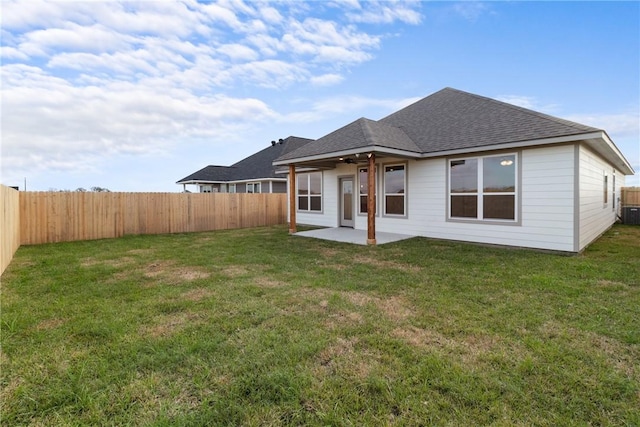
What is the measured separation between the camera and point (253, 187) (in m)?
23.6

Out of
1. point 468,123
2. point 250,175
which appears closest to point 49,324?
point 468,123

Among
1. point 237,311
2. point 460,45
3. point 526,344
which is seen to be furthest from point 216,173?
point 526,344

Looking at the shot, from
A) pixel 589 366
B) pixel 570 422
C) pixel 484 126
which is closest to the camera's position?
pixel 570 422

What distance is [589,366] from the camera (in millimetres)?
2502

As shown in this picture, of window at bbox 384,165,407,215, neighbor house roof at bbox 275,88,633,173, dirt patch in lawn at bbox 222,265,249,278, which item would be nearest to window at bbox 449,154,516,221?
neighbor house roof at bbox 275,88,633,173

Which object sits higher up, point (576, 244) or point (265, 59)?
point (265, 59)

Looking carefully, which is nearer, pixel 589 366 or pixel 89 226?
pixel 589 366

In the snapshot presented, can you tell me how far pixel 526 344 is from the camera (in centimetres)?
288

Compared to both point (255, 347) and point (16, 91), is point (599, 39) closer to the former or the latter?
point (255, 347)

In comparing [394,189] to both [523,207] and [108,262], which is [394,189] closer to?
[523,207]

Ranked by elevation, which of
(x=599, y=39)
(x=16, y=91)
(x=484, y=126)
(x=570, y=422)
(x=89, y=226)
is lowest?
(x=570, y=422)

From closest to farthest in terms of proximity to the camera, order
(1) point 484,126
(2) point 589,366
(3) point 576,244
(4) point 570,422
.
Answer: (4) point 570,422, (2) point 589,366, (3) point 576,244, (1) point 484,126

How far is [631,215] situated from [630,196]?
163 inches

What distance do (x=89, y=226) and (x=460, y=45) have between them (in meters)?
14.8
